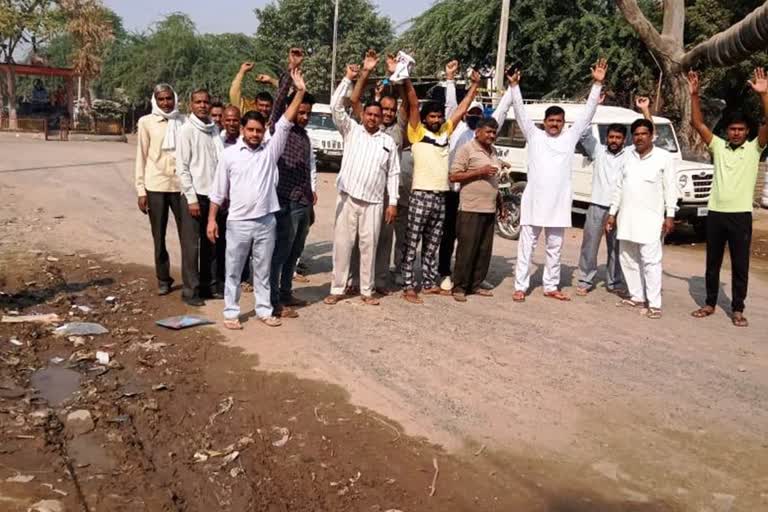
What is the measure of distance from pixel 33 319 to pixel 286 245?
2.14 m

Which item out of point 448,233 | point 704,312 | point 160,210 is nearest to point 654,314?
point 704,312

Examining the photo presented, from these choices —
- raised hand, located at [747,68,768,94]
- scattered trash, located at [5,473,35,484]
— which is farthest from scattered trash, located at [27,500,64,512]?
raised hand, located at [747,68,768,94]

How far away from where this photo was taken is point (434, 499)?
138 inches

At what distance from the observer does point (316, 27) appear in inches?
2002

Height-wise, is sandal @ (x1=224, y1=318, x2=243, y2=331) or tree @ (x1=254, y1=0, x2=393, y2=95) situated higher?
tree @ (x1=254, y1=0, x2=393, y2=95)

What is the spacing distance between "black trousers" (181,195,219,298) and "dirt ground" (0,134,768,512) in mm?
215

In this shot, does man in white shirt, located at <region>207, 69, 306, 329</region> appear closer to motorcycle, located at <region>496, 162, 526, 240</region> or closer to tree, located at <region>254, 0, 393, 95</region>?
motorcycle, located at <region>496, 162, 526, 240</region>

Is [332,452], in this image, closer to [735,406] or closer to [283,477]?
[283,477]

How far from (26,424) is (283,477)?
1.56m

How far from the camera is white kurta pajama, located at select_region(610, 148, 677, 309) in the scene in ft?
22.3

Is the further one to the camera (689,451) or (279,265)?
(279,265)

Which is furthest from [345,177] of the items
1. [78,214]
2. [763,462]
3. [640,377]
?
[78,214]

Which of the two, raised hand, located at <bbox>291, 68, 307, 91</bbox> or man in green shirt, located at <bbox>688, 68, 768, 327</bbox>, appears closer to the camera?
raised hand, located at <bbox>291, 68, 307, 91</bbox>

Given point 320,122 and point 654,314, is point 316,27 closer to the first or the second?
point 320,122
